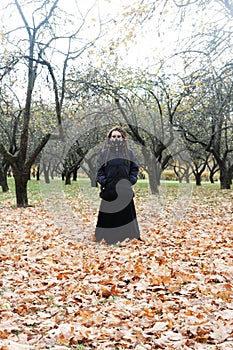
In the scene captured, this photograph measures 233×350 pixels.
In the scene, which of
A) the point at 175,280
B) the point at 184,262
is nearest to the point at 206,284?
the point at 175,280

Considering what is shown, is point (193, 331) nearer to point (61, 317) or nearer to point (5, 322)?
point (61, 317)

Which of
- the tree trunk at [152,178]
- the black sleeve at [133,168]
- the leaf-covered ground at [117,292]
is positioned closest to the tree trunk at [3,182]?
the tree trunk at [152,178]

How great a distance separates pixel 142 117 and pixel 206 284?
19955 mm

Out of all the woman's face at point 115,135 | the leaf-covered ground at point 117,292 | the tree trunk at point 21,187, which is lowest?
the leaf-covered ground at point 117,292

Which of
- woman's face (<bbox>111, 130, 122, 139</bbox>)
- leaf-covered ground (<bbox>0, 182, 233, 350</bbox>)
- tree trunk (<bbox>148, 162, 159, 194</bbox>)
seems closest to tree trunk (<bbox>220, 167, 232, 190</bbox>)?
tree trunk (<bbox>148, 162, 159, 194</bbox>)

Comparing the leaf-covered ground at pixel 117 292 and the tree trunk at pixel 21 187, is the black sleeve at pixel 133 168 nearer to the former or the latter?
the leaf-covered ground at pixel 117 292

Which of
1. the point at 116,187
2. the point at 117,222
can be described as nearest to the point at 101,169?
the point at 116,187

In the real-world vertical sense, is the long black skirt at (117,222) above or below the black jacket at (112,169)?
below

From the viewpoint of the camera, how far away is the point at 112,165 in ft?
21.8

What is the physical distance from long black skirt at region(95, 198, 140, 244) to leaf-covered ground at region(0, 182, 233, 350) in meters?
0.20

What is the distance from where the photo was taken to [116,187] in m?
6.70

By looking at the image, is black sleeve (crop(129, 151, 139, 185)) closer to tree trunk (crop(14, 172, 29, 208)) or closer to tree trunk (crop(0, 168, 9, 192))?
tree trunk (crop(14, 172, 29, 208))

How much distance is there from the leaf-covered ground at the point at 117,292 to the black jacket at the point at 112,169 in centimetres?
114

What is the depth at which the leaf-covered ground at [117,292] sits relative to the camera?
118 inches
